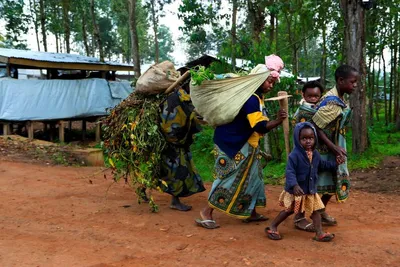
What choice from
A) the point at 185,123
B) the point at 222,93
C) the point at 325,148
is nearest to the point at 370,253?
the point at 325,148

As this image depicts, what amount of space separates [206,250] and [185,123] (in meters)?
1.48

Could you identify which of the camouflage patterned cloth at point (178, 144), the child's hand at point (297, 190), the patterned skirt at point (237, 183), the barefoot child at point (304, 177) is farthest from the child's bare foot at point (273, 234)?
the camouflage patterned cloth at point (178, 144)

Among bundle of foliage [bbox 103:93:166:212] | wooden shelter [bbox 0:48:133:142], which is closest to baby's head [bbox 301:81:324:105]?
bundle of foliage [bbox 103:93:166:212]

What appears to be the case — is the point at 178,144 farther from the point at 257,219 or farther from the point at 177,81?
the point at 257,219

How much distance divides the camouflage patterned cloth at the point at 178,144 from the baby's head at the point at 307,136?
1.32m

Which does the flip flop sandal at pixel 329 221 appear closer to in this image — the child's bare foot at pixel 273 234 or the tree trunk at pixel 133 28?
the child's bare foot at pixel 273 234

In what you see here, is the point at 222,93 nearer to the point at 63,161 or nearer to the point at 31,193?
the point at 31,193

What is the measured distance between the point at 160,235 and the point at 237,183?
0.84 m

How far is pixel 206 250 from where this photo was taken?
128 inches

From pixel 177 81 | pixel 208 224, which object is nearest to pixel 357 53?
pixel 177 81

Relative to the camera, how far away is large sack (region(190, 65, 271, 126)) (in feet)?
11.5

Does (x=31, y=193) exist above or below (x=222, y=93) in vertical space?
below

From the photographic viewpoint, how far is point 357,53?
6.95 meters

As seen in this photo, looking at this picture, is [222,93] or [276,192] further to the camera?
[276,192]
